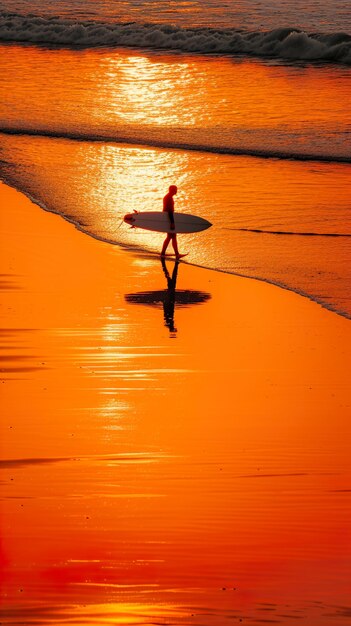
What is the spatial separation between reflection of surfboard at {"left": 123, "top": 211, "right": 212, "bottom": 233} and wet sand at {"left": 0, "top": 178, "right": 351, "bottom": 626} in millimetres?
2351

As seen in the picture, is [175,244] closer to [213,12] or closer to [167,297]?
[167,297]

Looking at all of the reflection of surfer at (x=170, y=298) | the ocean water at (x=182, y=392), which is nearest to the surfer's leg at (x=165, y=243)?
the reflection of surfer at (x=170, y=298)

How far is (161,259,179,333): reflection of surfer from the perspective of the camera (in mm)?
13039

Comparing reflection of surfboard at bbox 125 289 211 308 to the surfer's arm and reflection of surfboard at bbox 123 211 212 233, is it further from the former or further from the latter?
reflection of surfboard at bbox 123 211 212 233

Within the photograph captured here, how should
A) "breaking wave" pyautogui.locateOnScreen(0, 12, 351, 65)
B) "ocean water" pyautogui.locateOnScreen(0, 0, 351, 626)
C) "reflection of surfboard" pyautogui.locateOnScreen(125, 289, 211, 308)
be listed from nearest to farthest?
1. "ocean water" pyautogui.locateOnScreen(0, 0, 351, 626)
2. "reflection of surfboard" pyautogui.locateOnScreen(125, 289, 211, 308)
3. "breaking wave" pyautogui.locateOnScreen(0, 12, 351, 65)

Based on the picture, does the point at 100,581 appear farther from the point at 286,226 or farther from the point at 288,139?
the point at 288,139

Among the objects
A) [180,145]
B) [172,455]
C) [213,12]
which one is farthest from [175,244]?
[213,12]

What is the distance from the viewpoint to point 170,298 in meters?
14.1

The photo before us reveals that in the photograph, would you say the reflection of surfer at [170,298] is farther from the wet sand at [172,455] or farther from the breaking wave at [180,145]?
the breaking wave at [180,145]

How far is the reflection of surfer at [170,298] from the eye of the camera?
13.0m

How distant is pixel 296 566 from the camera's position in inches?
300

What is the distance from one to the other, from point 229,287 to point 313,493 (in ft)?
20.5

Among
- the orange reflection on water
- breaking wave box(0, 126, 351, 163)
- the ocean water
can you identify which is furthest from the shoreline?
the orange reflection on water

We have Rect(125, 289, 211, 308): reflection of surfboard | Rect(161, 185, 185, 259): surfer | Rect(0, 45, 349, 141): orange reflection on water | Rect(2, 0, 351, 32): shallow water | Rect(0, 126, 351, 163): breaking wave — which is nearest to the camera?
Rect(125, 289, 211, 308): reflection of surfboard
